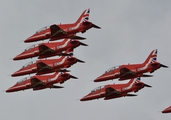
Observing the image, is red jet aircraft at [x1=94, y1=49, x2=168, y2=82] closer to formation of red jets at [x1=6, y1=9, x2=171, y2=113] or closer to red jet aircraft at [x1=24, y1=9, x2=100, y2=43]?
formation of red jets at [x1=6, y1=9, x2=171, y2=113]

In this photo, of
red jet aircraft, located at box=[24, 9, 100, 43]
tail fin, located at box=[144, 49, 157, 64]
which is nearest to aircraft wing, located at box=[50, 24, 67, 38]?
red jet aircraft, located at box=[24, 9, 100, 43]

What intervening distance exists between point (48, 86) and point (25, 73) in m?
5.09

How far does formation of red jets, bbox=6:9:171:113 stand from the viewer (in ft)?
495

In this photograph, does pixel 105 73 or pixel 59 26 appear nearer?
pixel 59 26

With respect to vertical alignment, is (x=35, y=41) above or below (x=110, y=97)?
above

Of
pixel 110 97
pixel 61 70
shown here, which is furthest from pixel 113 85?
pixel 61 70

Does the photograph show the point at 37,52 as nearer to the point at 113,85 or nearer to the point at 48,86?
the point at 48,86

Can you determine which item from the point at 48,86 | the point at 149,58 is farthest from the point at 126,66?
the point at 48,86

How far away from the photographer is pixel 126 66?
160m

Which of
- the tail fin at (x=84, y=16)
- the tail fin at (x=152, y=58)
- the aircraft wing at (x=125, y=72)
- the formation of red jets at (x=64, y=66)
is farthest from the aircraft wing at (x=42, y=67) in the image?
the tail fin at (x=152, y=58)

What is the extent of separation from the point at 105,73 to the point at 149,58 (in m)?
9.33

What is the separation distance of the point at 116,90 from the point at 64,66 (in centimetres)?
1265

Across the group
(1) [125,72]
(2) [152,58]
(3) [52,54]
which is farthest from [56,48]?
(2) [152,58]

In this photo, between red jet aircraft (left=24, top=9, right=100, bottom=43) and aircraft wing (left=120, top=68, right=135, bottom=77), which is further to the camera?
aircraft wing (left=120, top=68, right=135, bottom=77)
